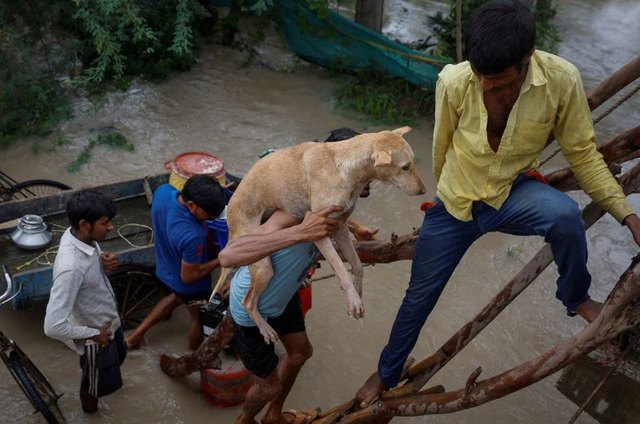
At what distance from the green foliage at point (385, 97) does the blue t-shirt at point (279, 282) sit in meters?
6.01

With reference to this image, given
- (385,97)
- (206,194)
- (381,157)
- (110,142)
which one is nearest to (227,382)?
(206,194)

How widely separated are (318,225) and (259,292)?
0.64 metres

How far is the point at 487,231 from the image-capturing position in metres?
2.97

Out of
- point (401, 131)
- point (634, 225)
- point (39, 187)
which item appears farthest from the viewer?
point (39, 187)

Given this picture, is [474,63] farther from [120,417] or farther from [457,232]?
[120,417]

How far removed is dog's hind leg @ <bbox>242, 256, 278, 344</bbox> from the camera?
3.22 metres

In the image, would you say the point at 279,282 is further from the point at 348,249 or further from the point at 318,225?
the point at 318,225

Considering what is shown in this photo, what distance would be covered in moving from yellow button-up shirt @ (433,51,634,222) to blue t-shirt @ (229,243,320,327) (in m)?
0.81

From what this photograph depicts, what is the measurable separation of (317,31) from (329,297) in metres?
5.39

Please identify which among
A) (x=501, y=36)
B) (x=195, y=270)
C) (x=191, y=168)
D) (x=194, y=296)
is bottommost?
(x=194, y=296)

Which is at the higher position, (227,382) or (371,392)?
(371,392)

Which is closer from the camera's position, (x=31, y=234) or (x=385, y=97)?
(x=31, y=234)

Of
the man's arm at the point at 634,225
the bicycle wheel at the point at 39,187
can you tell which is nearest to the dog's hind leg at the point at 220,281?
the man's arm at the point at 634,225

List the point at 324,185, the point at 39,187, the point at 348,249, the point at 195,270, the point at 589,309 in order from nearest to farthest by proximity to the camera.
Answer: the point at 589,309
the point at 324,185
the point at 348,249
the point at 195,270
the point at 39,187
